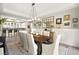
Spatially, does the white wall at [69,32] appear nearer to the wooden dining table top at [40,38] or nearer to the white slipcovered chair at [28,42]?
the wooden dining table top at [40,38]

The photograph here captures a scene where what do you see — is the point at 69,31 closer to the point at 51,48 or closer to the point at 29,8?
the point at 51,48

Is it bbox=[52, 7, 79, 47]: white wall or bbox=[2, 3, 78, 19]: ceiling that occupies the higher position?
bbox=[2, 3, 78, 19]: ceiling

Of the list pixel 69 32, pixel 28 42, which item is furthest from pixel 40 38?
pixel 69 32

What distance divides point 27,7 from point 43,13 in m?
0.27

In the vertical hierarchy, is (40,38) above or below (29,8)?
below

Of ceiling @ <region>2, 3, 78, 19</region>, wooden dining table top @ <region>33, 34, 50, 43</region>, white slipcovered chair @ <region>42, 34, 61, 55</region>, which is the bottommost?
white slipcovered chair @ <region>42, 34, 61, 55</region>

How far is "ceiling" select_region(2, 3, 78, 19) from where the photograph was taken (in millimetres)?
1865

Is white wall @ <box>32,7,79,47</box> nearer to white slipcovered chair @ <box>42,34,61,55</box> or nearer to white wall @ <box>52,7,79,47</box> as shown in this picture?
white wall @ <box>52,7,79,47</box>

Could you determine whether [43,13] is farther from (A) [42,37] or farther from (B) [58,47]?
(B) [58,47]

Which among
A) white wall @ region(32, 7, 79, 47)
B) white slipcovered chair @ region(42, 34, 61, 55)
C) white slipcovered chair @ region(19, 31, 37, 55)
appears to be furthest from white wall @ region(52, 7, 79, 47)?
white slipcovered chair @ region(19, 31, 37, 55)

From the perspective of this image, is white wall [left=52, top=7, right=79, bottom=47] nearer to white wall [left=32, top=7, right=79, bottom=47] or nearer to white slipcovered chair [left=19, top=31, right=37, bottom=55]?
white wall [left=32, top=7, right=79, bottom=47]

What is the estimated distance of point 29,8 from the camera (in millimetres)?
1880

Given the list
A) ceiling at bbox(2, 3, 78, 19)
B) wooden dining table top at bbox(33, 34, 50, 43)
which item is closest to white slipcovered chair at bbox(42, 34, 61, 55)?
wooden dining table top at bbox(33, 34, 50, 43)
